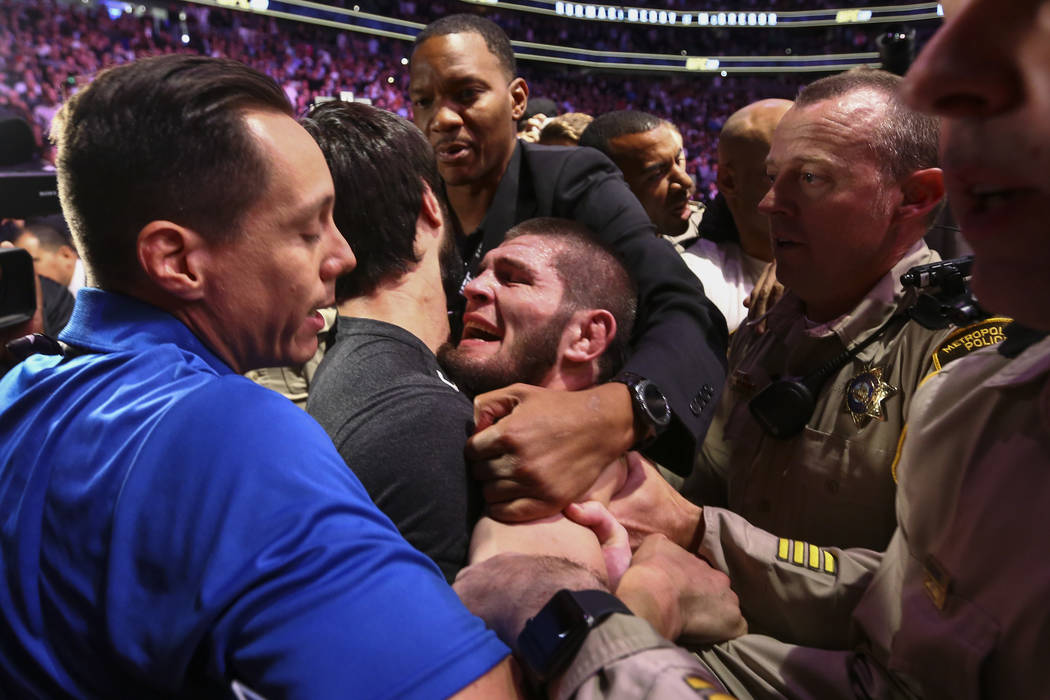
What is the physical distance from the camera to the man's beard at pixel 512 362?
6.08 feet

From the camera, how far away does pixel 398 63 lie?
1373 centimetres

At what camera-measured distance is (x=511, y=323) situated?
75.2 inches

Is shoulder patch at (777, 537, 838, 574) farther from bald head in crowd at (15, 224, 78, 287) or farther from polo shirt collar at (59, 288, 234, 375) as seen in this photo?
bald head in crowd at (15, 224, 78, 287)

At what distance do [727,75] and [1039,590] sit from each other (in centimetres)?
1862

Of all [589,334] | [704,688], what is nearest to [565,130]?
[589,334]

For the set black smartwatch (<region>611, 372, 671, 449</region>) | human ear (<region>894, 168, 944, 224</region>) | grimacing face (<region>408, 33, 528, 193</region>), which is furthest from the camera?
grimacing face (<region>408, 33, 528, 193</region>)

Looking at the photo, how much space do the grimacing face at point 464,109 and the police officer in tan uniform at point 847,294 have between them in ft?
3.42

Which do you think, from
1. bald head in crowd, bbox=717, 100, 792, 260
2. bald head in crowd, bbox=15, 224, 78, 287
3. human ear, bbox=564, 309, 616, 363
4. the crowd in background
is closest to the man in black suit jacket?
human ear, bbox=564, 309, 616, 363

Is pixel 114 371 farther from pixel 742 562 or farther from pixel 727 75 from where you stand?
pixel 727 75

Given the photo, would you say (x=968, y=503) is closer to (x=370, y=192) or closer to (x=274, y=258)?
(x=274, y=258)

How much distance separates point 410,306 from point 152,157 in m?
0.90

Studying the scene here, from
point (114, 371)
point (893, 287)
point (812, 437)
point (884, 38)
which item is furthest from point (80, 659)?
point (884, 38)

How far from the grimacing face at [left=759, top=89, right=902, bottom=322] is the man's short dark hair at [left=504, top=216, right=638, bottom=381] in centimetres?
45

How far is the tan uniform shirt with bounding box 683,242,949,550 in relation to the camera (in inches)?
68.3
